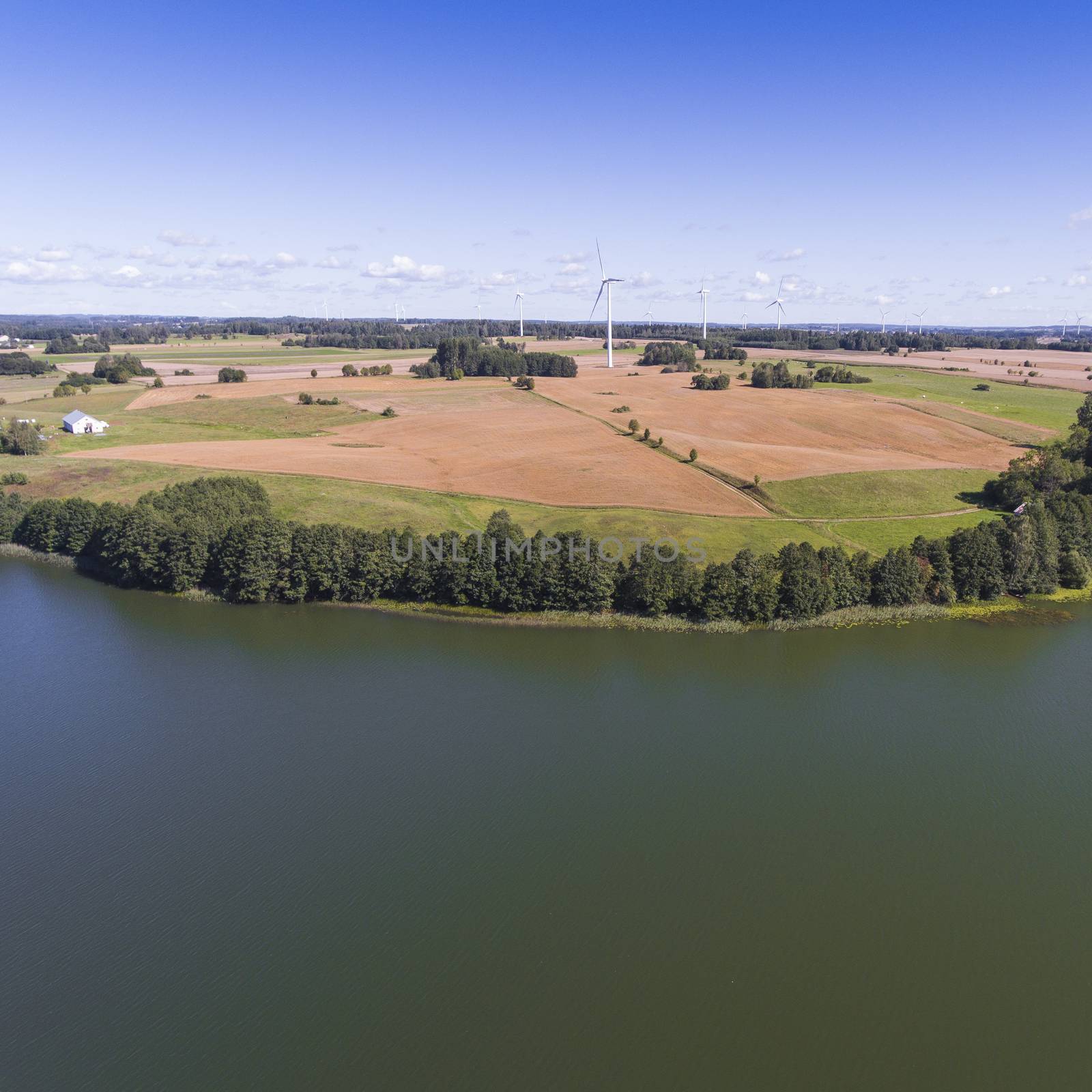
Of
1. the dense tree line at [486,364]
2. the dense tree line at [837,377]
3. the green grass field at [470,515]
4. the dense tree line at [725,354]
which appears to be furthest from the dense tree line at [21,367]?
the dense tree line at [837,377]

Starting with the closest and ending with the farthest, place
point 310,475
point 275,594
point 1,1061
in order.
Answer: point 1,1061, point 275,594, point 310,475

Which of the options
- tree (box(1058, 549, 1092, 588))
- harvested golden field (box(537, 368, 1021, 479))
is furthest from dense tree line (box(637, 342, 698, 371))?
tree (box(1058, 549, 1092, 588))

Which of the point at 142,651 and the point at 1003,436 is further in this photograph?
the point at 1003,436

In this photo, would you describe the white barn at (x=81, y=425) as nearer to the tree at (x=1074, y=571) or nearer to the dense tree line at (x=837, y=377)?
the tree at (x=1074, y=571)

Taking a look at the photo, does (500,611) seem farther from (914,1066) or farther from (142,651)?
(914,1066)

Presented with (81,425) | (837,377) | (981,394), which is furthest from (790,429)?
(81,425)

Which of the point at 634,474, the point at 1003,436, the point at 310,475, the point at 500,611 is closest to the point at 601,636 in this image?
the point at 500,611
